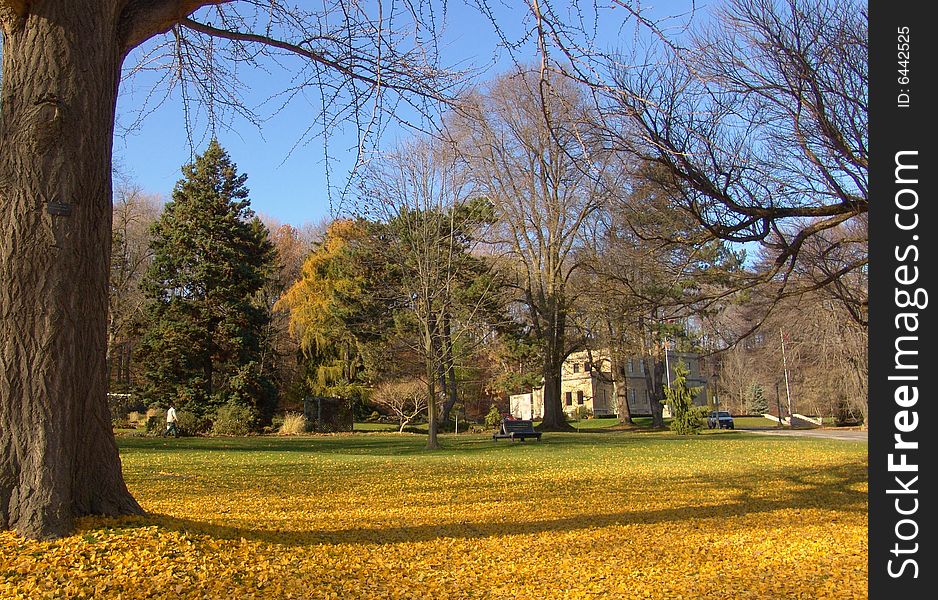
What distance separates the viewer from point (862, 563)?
5352 mm

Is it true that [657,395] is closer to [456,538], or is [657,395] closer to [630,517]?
[630,517]

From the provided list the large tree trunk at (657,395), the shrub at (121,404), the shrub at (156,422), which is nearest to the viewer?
the shrub at (156,422)

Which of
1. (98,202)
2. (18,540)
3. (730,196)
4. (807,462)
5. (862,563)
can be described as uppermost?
(730,196)

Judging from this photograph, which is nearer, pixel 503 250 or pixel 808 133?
pixel 808 133

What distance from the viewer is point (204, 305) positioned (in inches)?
1094

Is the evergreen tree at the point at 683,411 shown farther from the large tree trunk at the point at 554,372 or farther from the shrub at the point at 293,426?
the shrub at the point at 293,426

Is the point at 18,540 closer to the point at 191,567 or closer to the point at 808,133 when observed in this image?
the point at 191,567

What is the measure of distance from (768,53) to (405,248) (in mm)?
13572

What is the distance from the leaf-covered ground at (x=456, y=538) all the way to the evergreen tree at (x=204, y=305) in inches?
571

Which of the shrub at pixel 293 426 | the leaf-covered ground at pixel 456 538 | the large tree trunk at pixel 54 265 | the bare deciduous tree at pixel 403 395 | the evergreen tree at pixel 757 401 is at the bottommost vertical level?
the evergreen tree at pixel 757 401

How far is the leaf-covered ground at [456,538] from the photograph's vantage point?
4.11m

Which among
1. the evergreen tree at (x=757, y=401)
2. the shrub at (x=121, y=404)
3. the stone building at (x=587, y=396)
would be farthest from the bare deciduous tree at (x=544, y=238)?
the evergreen tree at (x=757, y=401)

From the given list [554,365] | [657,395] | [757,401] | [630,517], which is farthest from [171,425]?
[757,401]

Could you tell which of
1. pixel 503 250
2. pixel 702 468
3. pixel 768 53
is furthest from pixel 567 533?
pixel 503 250
